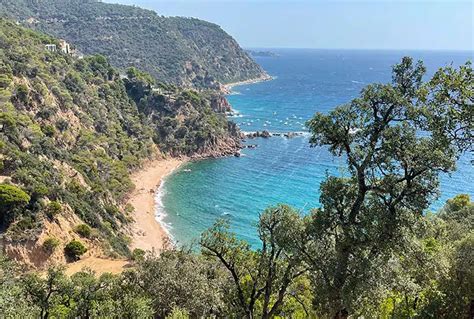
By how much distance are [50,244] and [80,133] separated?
3463 cm

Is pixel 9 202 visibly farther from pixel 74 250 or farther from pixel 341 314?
pixel 341 314

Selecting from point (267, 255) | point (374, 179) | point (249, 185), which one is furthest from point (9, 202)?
point (249, 185)

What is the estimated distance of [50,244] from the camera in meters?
36.7

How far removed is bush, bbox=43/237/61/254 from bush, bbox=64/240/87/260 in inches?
55.0

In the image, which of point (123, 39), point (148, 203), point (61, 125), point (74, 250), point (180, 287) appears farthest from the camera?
point (123, 39)

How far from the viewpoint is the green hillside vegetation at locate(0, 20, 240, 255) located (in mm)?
40719

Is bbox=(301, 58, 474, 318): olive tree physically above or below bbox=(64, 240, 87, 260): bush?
above

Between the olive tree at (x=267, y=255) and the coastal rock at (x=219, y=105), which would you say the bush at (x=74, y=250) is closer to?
the olive tree at (x=267, y=255)

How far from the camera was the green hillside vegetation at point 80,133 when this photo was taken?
134ft

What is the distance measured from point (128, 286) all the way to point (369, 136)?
17683 mm

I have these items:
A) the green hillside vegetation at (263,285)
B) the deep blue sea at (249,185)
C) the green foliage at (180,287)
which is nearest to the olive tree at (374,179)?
the green hillside vegetation at (263,285)

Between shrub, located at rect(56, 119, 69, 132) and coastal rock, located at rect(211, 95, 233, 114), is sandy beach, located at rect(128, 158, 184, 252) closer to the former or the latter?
shrub, located at rect(56, 119, 69, 132)

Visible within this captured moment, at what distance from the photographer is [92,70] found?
93500 millimetres

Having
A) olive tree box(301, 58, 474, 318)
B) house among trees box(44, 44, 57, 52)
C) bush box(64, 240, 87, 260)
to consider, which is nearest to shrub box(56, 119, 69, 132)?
bush box(64, 240, 87, 260)
